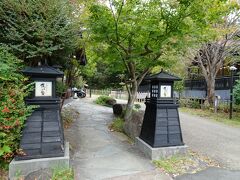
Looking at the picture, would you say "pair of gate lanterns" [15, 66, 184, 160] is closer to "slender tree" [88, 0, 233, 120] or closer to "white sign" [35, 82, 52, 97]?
"white sign" [35, 82, 52, 97]

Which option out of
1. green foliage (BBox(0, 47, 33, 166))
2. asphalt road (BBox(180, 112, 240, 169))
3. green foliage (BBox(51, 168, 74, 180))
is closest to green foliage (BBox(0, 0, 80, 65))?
green foliage (BBox(0, 47, 33, 166))

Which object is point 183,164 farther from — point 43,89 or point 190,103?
point 190,103

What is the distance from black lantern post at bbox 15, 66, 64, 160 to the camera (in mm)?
3748

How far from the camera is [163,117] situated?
4723 millimetres

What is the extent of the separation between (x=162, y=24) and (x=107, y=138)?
366 cm

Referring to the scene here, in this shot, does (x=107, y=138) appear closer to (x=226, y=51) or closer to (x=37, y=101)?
(x=37, y=101)

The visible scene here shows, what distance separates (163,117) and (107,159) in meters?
1.57

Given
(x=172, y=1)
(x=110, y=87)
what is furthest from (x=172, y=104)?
(x=110, y=87)

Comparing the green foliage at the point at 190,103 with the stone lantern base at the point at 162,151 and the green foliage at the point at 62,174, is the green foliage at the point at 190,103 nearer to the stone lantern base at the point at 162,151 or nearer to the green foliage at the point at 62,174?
the stone lantern base at the point at 162,151

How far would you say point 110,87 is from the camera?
89.5 feet

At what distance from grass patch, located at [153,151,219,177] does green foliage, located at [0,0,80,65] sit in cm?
343

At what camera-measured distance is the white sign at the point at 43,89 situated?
3.94 m

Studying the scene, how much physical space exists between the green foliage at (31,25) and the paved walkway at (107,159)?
2.48 metres

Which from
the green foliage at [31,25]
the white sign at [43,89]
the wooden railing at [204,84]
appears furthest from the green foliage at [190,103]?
the white sign at [43,89]
